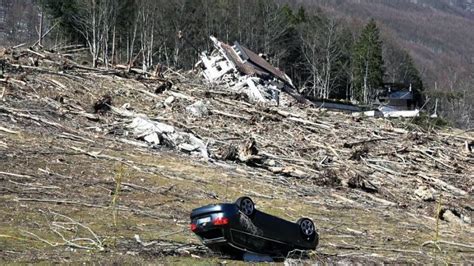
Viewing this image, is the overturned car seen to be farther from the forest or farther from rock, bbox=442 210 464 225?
the forest

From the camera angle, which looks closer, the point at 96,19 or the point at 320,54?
the point at 96,19

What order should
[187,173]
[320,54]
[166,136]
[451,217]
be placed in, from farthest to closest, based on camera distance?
1. [320,54]
2. [166,136]
3. [187,173]
4. [451,217]

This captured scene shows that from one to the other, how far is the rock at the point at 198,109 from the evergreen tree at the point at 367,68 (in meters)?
44.9

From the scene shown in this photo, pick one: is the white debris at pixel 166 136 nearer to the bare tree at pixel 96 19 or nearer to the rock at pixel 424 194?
the rock at pixel 424 194

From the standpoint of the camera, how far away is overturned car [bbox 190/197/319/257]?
6.78m

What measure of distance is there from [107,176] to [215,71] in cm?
2664

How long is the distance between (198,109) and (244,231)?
38.3 feet

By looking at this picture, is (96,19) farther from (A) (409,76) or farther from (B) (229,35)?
(A) (409,76)

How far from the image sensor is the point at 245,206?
6922mm

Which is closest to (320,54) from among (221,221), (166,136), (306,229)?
(166,136)

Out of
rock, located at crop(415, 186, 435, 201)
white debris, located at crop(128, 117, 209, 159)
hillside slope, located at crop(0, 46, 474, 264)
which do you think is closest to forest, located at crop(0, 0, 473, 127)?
hillside slope, located at crop(0, 46, 474, 264)

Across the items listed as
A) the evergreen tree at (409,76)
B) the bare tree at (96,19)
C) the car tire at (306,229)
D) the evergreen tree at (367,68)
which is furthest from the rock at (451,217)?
the evergreen tree at (409,76)

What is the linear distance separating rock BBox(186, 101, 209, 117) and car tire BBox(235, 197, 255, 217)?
11.2m

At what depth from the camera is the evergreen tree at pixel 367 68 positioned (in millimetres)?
62688
